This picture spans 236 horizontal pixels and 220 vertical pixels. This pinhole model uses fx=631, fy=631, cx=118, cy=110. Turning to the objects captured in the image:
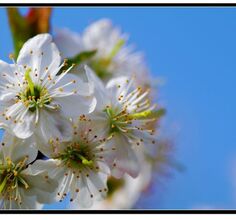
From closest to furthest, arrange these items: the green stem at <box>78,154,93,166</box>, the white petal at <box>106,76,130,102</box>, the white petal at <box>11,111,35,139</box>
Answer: the white petal at <box>11,111,35,139</box> < the green stem at <box>78,154,93,166</box> < the white petal at <box>106,76,130,102</box>

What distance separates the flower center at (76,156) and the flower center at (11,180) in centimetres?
10

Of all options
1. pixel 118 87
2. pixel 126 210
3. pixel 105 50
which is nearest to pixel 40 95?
pixel 118 87

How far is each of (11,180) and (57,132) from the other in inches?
7.5

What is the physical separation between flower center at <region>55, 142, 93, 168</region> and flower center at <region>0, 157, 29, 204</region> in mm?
102

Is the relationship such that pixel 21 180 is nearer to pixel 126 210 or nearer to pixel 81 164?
pixel 81 164

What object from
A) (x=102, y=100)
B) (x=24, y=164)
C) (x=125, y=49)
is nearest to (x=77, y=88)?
(x=102, y=100)

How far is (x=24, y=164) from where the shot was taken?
61.3 inches

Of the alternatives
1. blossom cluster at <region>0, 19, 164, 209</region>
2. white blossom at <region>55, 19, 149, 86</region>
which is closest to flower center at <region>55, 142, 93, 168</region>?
blossom cluster at <region>0, 19, 164, 209</region>

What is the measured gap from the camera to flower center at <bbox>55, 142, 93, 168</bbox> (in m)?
1.56

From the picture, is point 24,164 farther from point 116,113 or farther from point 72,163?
point 116,113

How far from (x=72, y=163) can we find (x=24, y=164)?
0.40 feet

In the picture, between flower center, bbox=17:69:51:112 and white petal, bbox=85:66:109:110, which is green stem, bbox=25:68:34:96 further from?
white petal, bbox=85:66:109:110

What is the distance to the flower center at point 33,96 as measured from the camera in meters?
1.54

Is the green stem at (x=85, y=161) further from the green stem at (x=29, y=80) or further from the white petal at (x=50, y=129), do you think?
the green stem at (x=29, y=80)
